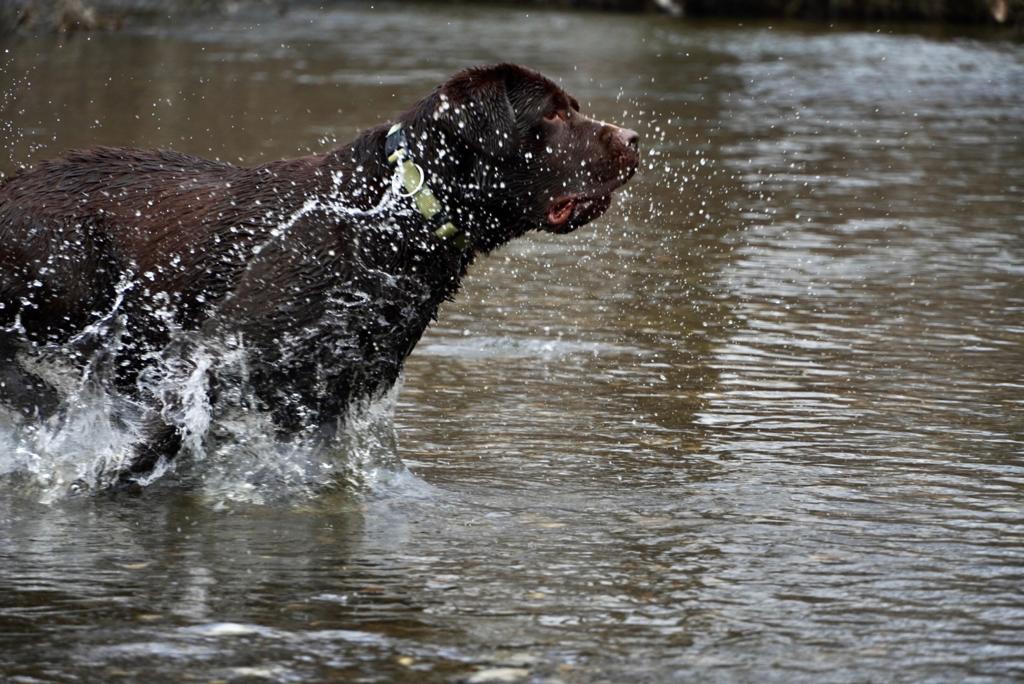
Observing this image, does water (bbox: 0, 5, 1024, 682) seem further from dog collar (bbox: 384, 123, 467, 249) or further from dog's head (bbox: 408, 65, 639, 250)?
dog's head (bbox: 408, 65, 639, 250)

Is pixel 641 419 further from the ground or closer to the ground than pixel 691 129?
closer to the ground

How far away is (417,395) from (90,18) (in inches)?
648

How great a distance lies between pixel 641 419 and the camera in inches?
313

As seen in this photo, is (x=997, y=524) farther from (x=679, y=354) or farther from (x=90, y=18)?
(x=90, y=18)

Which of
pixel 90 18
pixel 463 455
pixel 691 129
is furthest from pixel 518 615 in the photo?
pixel 90 18

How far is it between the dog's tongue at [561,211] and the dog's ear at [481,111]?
0.29m

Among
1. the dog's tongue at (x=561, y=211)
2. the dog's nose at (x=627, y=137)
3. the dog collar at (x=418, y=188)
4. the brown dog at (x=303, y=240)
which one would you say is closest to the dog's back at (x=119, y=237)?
the brown dog at (x=303, y=240)

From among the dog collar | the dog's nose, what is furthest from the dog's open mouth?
the dog collar

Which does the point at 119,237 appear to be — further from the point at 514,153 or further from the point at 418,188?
the point at 514,153

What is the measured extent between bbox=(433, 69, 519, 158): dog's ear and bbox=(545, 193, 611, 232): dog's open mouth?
299 mm

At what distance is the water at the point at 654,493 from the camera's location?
16.9 ft

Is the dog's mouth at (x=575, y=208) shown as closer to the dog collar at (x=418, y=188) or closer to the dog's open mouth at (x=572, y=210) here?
the dog's open mouth at (x=572, y=210)

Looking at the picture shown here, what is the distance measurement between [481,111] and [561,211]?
20.4 inches

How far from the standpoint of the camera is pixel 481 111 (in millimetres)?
6512
